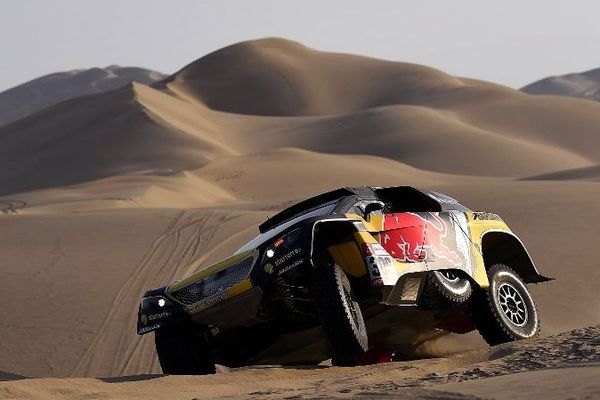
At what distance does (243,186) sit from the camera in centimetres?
4306

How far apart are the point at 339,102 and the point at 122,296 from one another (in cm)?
7929

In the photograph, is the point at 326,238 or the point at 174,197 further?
the point at 174,197

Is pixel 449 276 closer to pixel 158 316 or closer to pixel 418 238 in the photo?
pixel 418 238

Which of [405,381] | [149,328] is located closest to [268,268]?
[149,328]

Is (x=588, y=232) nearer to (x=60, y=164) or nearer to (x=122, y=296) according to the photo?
(x=122, y=296)

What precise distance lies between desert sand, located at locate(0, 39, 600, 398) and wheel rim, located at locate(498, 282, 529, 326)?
74 cm

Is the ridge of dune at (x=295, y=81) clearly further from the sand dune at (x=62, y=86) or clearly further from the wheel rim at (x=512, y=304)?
the wheel rim at (x=512, y=304)

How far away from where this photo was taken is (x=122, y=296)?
579 inches

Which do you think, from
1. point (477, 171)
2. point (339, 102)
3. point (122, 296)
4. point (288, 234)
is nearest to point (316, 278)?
point (288, 234)

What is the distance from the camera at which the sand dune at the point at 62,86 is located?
518 feet

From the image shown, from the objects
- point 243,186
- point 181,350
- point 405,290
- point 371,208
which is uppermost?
point 371,208

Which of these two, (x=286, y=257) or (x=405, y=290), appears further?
(x=405, y=290)

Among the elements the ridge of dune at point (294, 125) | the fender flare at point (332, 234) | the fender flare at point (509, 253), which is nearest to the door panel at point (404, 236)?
the fender flare at point (332, 234)

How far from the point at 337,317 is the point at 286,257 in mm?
557
